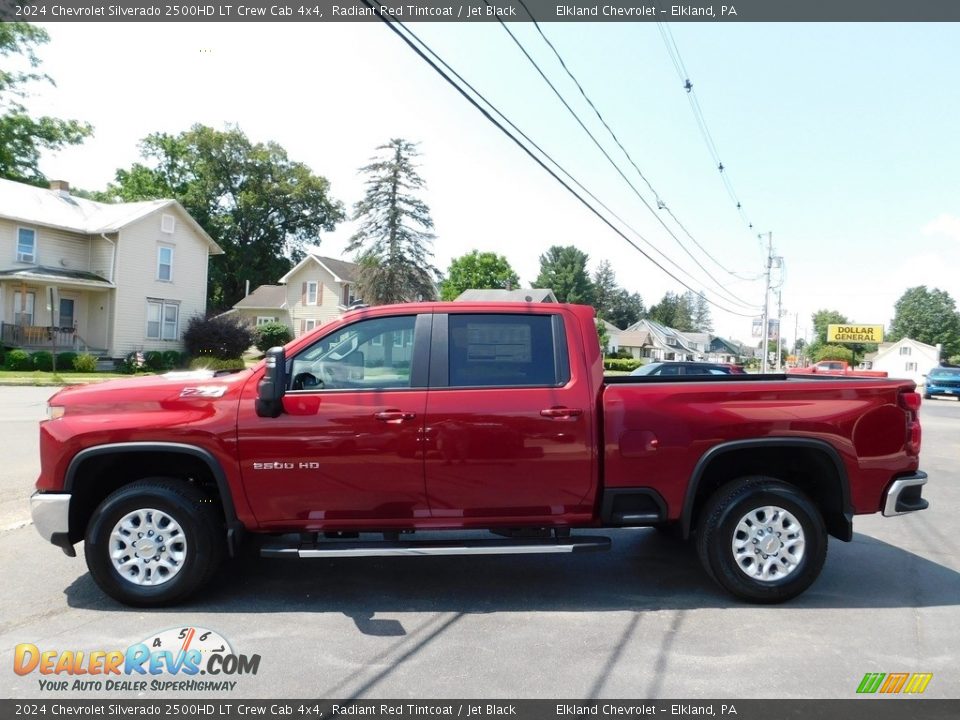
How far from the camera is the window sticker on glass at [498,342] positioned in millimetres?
5008

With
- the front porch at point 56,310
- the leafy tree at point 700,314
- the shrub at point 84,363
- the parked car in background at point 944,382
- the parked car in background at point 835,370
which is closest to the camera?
the parked car in background at point 835,370

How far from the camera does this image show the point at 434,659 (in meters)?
4.04

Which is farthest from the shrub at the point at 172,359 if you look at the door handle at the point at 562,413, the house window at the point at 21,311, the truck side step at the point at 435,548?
the door handle at the point at 562,413

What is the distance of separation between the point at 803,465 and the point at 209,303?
66.5 metres

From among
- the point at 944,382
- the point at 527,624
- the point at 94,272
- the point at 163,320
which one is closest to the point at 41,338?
the point at 94,272

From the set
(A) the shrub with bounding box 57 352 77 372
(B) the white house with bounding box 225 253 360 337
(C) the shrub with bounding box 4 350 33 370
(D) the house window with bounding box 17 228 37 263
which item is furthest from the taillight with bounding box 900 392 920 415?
(B) the white house with bounding box 225 253 360 337

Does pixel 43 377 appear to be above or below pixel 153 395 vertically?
below

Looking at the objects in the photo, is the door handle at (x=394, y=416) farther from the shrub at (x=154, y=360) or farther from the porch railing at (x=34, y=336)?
the shrub at (x=154, y=360)

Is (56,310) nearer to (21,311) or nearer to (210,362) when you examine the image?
(21,311)

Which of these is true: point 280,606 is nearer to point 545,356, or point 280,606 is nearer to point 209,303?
point 545,356

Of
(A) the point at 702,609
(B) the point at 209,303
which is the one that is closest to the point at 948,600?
(A) the point at 702,609

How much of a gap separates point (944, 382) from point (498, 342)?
1589 inches

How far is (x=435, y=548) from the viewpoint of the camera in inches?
184

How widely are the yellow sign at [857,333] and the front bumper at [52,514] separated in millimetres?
81303
